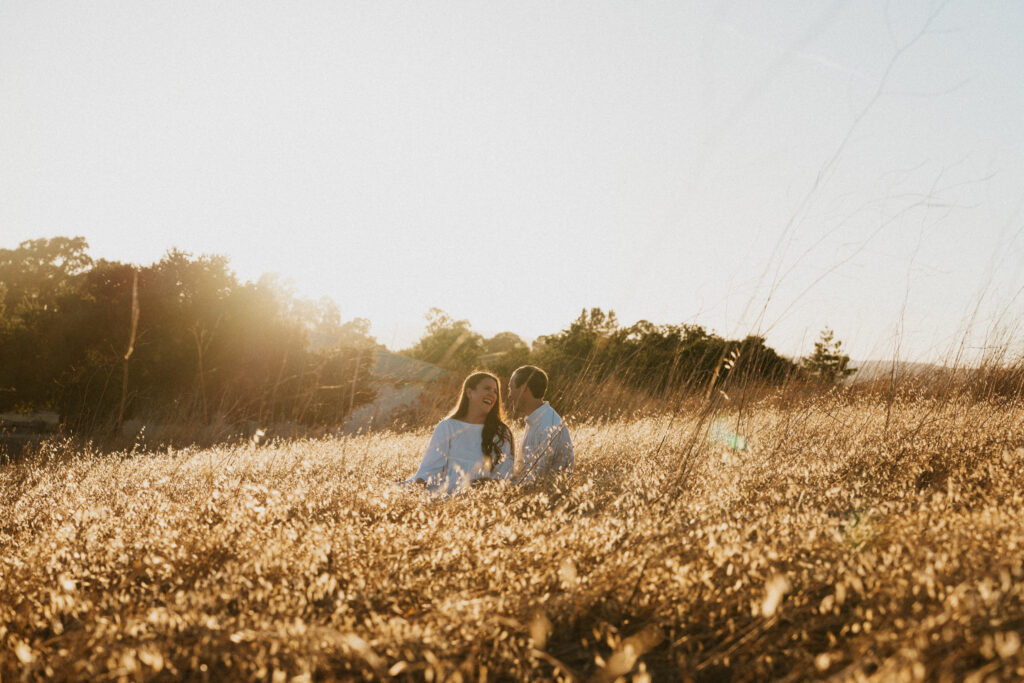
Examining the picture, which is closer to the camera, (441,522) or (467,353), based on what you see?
(441,522)

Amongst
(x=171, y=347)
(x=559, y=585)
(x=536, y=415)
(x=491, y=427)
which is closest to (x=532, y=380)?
(x=536, y=415)

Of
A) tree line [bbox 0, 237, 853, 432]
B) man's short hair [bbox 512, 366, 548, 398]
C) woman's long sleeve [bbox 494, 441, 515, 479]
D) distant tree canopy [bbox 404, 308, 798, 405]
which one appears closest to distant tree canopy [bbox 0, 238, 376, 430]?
tree line [bbox 0, 237, 853, 432]

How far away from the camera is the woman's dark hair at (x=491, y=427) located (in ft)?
17.5

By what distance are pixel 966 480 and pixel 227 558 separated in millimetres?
3057

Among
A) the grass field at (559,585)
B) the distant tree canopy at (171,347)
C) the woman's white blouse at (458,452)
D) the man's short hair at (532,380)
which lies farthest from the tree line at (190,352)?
the grass field at (559,585)

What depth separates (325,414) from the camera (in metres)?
13.6

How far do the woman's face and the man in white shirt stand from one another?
12.7 inches

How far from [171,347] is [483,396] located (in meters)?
8.79

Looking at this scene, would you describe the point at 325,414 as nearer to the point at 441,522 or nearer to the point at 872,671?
the point at 441,522

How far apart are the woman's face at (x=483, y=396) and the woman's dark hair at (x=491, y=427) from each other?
0.03 m

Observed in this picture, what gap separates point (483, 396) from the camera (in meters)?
5.43

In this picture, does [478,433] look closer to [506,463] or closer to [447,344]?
[506,463]

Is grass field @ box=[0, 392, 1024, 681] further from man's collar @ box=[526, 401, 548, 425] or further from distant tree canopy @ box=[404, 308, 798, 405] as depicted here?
distant tree canopy @ box=[404, 308, 798, 405]

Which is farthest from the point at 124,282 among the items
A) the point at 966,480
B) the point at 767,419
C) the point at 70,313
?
the point at 966,480
